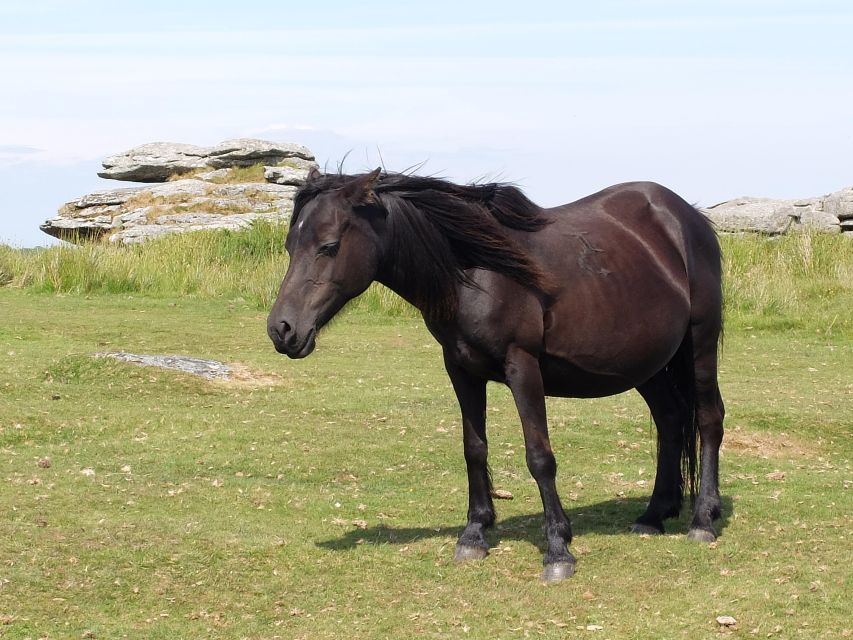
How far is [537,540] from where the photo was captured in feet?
23.7

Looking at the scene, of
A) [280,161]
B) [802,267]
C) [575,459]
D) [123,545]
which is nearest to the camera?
[123,545]

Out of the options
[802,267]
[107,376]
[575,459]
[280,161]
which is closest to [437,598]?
[575,459]

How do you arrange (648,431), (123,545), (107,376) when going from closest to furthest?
(123,545) < (648,431) < (107,376)

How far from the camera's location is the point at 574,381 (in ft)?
22.6

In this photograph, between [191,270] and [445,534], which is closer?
[445,534]

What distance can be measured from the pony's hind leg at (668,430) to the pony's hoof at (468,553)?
4.84 ft

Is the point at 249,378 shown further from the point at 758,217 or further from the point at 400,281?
the point at 758,217

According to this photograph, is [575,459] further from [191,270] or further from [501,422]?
[191,270]

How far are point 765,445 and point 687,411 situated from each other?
2908mm

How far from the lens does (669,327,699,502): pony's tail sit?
7.68 m

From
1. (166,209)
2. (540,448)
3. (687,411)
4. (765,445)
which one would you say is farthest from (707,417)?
(166,209)

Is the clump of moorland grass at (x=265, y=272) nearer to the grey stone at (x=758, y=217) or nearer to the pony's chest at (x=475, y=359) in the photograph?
the grey stone at (x=758, y=217)

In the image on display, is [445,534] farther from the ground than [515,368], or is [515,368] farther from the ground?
[515,368]

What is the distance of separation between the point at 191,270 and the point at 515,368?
17567 mm
